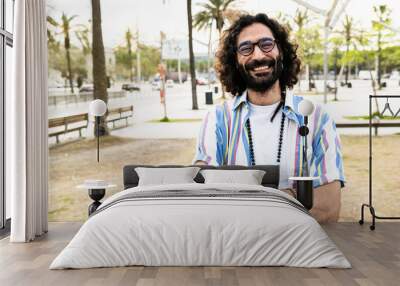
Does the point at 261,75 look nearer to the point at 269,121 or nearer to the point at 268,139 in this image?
the point at 269,121

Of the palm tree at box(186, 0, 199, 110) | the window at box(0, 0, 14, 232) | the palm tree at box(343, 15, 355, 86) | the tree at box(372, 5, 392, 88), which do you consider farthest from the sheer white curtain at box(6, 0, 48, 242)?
the tree at box(372, 5, 392, 88)

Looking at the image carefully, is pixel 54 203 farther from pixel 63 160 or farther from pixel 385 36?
pixel 385 36

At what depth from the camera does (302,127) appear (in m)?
6.06

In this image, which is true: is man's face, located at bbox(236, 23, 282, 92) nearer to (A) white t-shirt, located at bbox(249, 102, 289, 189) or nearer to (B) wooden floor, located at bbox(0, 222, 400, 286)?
(A) white t-shirt, located at bbox(249, 102, 289, 189)

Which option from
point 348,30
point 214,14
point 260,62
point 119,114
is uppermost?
point 214,14

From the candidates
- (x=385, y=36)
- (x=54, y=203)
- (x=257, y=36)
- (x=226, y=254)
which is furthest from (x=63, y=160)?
(x=385, y=36)

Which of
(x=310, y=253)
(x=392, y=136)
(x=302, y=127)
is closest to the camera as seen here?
(x=310, y=253)

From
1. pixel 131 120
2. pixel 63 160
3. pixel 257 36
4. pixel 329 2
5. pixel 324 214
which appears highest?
pixel 329 2

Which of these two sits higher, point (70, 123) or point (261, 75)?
point (261, 75)

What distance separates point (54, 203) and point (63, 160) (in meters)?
0.48

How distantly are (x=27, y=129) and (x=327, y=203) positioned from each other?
9.81ft

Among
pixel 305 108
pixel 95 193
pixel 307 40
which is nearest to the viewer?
pixel 95 193

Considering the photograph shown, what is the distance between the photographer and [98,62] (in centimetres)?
705

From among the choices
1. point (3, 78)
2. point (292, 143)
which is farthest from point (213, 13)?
point (3, 78)
